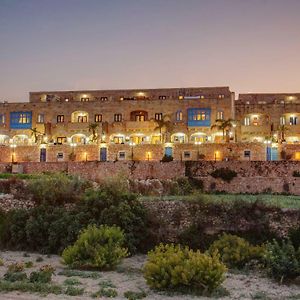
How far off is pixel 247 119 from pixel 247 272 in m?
46.5

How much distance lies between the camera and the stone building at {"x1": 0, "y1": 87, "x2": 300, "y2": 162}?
59.0 m

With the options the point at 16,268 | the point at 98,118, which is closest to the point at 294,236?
the point at 16,268

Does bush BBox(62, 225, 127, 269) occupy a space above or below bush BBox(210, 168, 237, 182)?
below

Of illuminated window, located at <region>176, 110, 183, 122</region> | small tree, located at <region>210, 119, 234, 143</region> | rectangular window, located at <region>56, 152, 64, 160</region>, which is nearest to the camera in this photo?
rectangular window, located at <region>56, 152, 64, 160</region>

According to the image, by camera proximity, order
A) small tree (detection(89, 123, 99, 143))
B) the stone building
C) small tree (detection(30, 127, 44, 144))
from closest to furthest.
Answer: the stone building < small tree (detection(89, 123, 99, 143)) < small tree (detection(30, 127, 44, 144))

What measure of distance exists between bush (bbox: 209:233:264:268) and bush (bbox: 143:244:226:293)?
492 centimetres

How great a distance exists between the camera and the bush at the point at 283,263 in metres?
21.4

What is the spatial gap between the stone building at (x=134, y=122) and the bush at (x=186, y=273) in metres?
38.0

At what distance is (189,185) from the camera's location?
149 feet

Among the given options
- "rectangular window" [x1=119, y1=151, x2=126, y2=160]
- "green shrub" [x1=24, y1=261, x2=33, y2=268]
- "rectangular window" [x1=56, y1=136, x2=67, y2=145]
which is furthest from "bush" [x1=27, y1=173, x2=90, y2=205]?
"rectangular window" [x1=56, y1=136, x2=67, y2=145]

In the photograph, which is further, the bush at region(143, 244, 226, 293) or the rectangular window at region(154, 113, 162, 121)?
the rectangular window at region(154, 113, 162, 121)

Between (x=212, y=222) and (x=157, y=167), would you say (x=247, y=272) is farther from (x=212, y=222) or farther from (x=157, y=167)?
(x=157, y=167)

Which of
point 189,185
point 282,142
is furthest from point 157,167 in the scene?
point 282,142

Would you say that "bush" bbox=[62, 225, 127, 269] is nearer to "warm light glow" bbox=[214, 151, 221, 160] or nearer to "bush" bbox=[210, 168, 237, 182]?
"bush" bbox=[210, 168, 237, 182]
